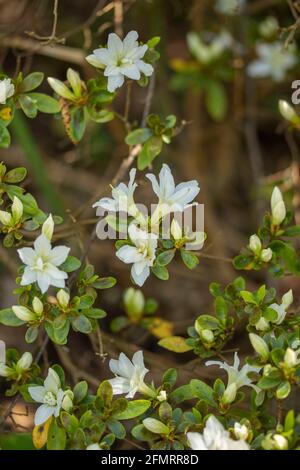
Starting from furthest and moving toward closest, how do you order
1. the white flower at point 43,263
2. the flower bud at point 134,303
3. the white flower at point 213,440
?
the flower bud at point 134,303
the white flower at point 43,263
the white flower at point 213,440

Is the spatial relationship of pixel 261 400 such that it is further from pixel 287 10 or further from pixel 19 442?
pixel 287 10

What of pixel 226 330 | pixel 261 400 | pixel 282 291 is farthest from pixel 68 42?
pixel 261 400

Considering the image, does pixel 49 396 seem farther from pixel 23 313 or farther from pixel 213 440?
pixel 213 440

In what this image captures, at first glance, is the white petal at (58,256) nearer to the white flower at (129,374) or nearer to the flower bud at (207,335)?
Answer: the white flower at (129,374)

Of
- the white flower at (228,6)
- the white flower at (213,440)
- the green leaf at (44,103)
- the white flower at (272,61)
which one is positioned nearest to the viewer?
the white flower at (213,440)

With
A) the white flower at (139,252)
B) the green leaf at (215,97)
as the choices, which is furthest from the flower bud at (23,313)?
the green leaf at (215,97)

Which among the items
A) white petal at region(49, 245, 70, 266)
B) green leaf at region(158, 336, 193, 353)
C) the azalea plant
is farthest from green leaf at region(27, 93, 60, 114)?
green leaf at region(158, 336, 193, 353)
